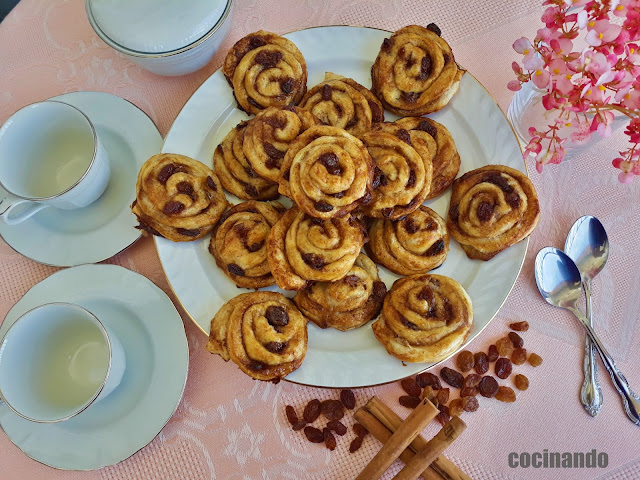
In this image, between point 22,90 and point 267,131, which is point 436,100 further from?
point 22,90

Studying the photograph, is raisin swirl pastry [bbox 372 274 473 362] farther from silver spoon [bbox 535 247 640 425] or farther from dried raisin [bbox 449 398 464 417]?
silver spoon [bbox 535 247 640 425]

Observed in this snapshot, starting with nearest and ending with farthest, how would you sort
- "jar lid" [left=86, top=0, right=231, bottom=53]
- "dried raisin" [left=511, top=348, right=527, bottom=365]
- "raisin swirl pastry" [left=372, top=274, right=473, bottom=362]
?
"raisin swirl pastry" [left=372, top=274, right=473, bottom=362] → "jar lid" [left=86, top=0, right=231, bottom=53] → "dried raisin" [left=511, top=348, right=527, bottom=365]

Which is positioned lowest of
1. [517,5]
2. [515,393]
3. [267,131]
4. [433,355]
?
[515,393]

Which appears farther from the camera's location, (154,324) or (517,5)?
(517,5)

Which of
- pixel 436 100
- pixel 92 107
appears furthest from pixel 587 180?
pixel 92 107

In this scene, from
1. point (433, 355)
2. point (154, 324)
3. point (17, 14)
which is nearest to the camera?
point (433, 355)

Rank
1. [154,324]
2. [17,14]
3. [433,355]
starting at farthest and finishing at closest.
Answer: [17,14] → [154,324] → [433,355]

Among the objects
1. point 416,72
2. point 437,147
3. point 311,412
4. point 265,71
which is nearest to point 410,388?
point 311,412

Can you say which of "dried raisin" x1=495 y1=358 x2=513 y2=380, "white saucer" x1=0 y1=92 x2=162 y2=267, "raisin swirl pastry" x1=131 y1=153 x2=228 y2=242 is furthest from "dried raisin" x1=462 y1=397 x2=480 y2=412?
"white saucer" x1=0 y1=92 x2=162 y2=267
